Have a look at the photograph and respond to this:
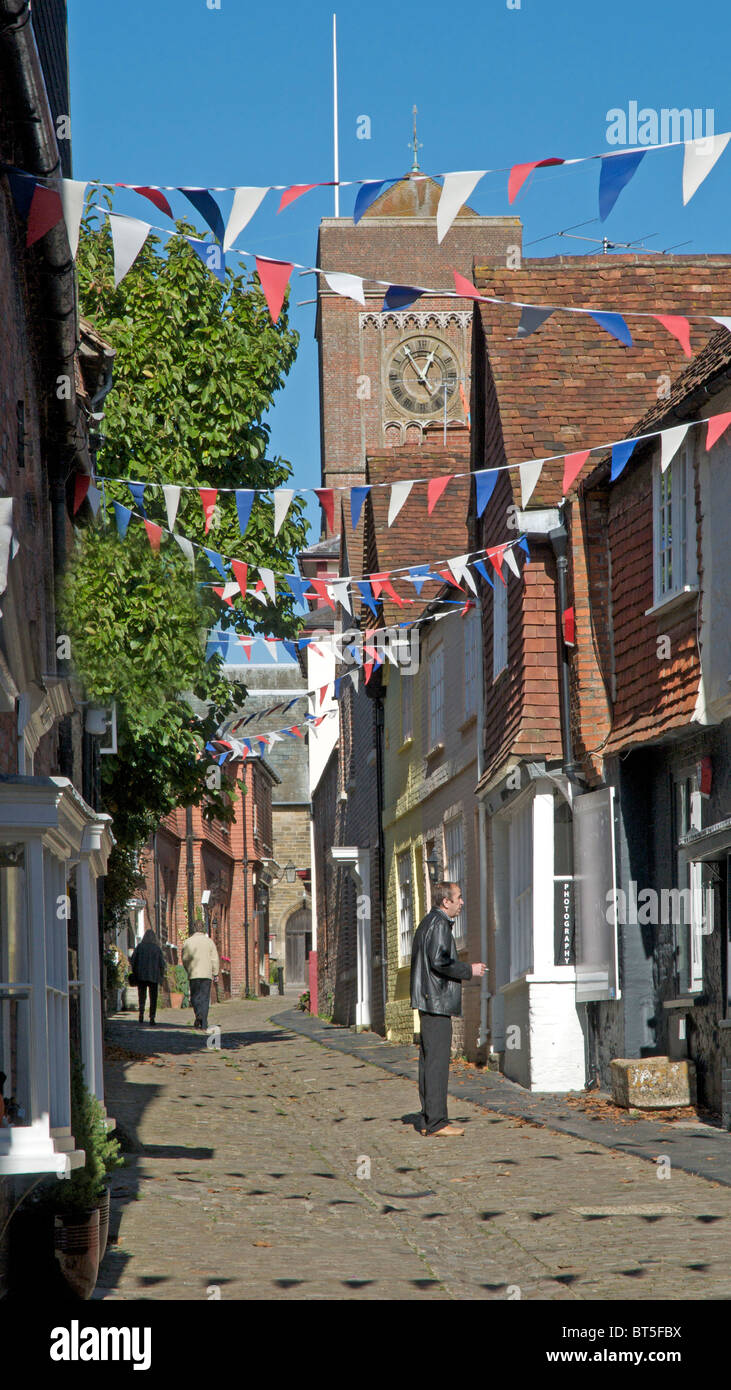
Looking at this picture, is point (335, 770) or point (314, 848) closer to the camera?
point (335, 770)

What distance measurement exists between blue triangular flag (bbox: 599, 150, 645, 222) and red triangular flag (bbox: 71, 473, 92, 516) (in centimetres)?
626

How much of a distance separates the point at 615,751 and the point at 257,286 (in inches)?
374

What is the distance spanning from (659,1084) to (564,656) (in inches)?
157

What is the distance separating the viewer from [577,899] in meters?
14.3

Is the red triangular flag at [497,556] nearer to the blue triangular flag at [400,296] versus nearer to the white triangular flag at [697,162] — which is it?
the blue triangular flag at [400,296]

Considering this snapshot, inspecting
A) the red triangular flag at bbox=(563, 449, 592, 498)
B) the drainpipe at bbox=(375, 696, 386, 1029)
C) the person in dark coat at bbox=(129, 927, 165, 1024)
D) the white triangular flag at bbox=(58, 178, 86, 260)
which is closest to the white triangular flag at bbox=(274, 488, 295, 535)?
the red triangular flag at bbox=(563, 449, 592, 498)

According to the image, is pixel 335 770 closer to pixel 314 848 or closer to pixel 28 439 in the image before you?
pixel 314 848

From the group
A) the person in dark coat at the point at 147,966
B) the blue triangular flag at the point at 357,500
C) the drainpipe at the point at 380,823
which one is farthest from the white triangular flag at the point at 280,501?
the person in dark coat at the point at 147,966

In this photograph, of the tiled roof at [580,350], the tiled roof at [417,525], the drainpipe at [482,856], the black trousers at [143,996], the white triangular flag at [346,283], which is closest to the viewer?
the white triangular flag at [346,283]

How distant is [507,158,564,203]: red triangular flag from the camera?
23.1 ft

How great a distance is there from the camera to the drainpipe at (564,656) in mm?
14242

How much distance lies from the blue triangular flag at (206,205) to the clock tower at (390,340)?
51344mm
